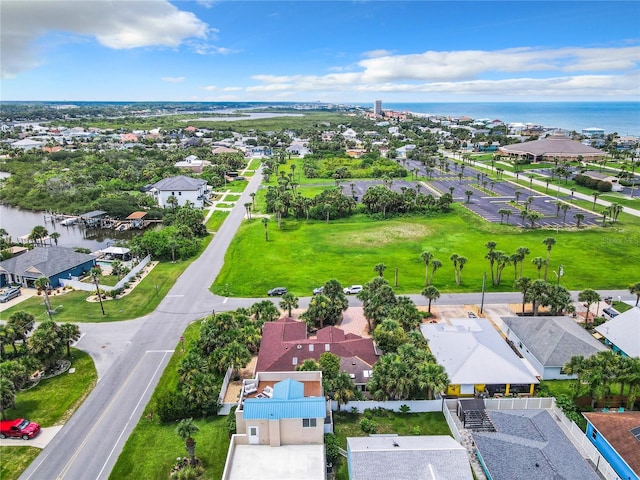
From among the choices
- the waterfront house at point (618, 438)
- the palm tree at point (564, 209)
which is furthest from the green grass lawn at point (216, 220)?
the waterfront house at point (618, 438)

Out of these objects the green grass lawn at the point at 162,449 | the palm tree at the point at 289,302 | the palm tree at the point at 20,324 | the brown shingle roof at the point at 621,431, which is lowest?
the green grass lawn at the point at 162,449

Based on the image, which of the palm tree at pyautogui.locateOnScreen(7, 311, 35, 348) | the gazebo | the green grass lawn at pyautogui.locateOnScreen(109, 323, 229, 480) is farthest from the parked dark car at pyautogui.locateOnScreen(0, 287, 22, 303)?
the gazebo

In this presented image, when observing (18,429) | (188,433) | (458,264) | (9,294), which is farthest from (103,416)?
(458,264)

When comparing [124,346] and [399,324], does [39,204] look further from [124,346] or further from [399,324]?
[399,324]

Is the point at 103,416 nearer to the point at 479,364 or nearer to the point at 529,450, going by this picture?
the point at 479,364

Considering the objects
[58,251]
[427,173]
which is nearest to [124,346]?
→ [58,251]

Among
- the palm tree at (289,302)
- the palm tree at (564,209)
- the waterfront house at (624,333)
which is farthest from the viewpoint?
the palm tree at (564,209)

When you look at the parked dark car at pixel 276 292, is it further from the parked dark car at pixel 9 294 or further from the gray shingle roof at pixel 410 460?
the parked dark car at pixel 9 294
